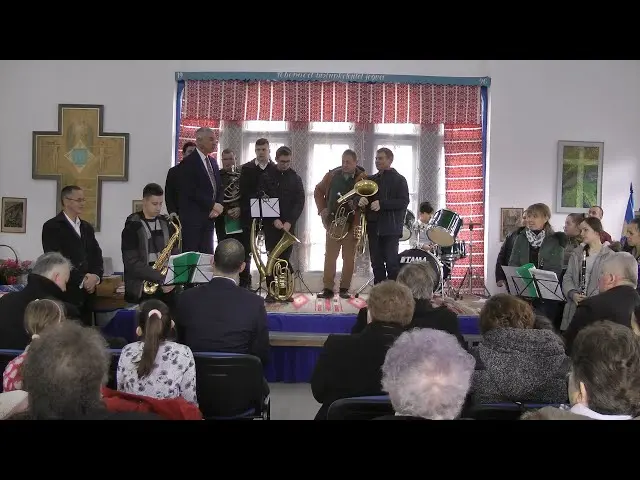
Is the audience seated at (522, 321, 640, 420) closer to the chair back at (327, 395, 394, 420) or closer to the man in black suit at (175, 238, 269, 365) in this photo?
the chair back at (327, 395, 394, 420)

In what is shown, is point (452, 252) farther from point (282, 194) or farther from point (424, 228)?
point (282, 194)

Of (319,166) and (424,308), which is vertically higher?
(319,166)

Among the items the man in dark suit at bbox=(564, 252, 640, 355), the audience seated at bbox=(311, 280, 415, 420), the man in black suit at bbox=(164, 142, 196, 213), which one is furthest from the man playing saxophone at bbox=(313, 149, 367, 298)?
the audience seated at bbox=(311, 280, 415, 420)

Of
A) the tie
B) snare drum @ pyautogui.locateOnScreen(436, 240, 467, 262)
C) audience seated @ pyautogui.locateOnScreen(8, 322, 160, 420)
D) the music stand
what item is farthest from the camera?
snare drum @ pyautogui.locateOnScreen(436, 240, 467, 262)

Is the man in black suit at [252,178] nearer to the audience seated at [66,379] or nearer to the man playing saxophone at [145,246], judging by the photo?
the man playing saxophone at [145,246]

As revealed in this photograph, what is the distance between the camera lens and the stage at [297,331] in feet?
17.7

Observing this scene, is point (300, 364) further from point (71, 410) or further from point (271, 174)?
point (71, 410)

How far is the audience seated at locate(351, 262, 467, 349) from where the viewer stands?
10.8 ft

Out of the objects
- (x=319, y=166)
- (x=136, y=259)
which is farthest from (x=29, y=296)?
(x=319, y=166)

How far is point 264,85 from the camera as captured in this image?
828cm

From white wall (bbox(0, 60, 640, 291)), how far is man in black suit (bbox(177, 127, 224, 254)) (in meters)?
2.32

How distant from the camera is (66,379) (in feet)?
5.67

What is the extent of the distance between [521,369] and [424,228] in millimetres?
5101

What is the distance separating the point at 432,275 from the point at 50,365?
2.34 m
